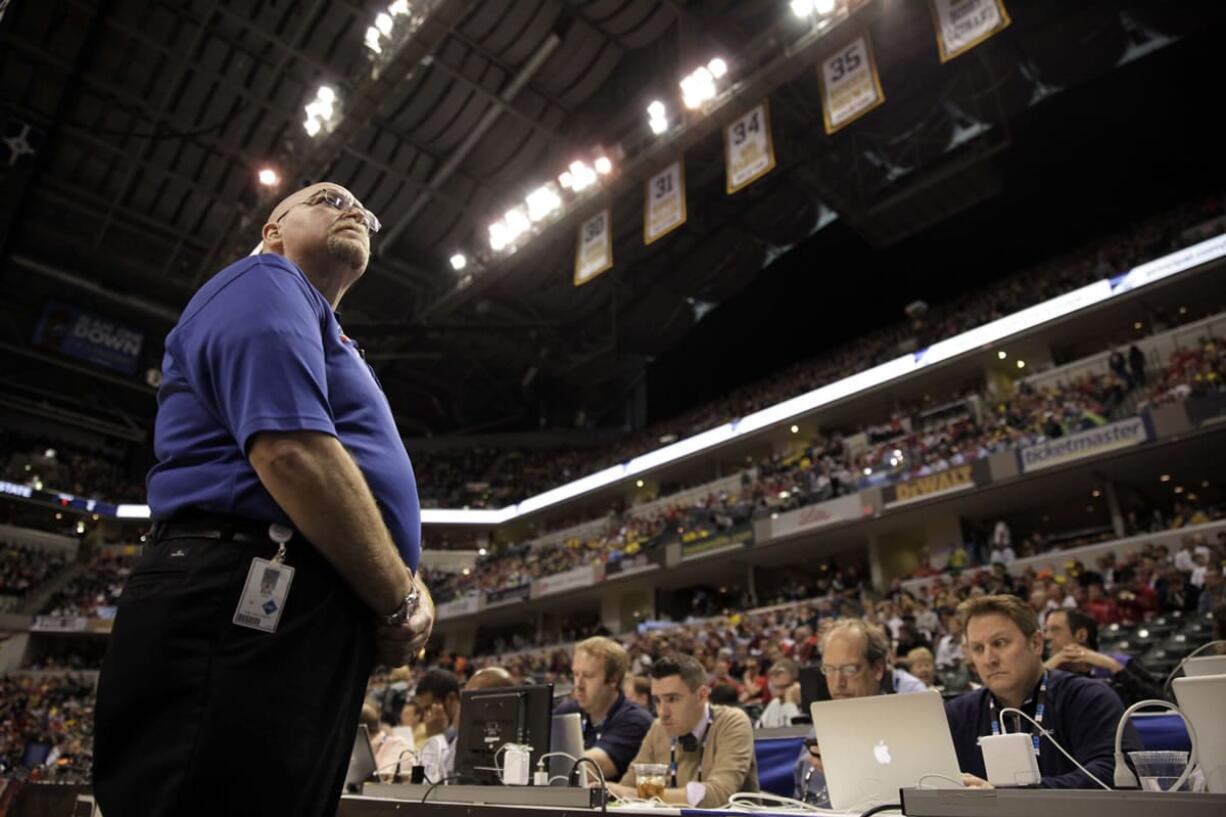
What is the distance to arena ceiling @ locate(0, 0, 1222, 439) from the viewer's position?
16.0 metres

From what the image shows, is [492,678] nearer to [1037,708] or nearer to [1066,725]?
[1037,708]

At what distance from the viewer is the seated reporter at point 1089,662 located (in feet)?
13.8

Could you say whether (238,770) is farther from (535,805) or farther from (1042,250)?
(1042,250)

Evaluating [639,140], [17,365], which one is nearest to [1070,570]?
[639,140]

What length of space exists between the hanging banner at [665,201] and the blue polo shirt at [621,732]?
12293 mm

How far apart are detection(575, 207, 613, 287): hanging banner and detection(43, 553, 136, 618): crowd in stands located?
18964 millimetres

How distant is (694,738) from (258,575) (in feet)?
10.9

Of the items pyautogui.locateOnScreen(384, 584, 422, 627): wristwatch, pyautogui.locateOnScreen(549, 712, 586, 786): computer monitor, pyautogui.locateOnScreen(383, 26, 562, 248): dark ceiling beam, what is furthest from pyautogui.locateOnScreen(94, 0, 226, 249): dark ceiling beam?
pyautogui.locateOnScreen(384, 584, 422, 627): wristwatch

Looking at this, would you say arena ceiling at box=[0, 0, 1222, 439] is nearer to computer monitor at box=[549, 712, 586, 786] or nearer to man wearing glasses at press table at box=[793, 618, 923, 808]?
man wearing glasses at press table at box=[793, 618, 923, 808]

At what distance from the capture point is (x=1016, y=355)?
66.4ft

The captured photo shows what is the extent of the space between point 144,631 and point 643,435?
1146 inches

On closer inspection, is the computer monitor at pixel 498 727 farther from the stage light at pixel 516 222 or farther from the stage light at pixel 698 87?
the stage light at pixel 516 222

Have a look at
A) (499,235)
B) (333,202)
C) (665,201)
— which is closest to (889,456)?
(665,201)

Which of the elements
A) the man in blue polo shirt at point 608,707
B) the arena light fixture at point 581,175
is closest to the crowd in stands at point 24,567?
the arena light fixture at point 581,175
